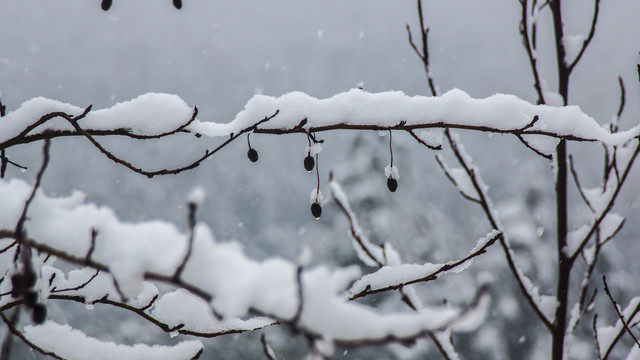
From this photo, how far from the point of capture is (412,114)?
1342 millimetres

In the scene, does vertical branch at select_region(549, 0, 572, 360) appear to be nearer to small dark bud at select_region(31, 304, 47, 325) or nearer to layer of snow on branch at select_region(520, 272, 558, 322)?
layer of snow on branch at select_region(520, 272, 558, 322)

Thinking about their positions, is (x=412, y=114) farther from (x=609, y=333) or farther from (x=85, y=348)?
(x=609, y=333)

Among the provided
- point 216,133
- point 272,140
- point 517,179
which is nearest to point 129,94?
point 272,140

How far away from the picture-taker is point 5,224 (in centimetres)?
90

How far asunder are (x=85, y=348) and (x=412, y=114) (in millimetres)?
1238

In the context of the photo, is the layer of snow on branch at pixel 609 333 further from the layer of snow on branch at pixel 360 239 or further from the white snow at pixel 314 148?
the white snow at pixel 314 148

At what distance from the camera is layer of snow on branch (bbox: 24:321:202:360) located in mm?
1483

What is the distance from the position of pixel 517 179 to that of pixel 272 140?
13376mm

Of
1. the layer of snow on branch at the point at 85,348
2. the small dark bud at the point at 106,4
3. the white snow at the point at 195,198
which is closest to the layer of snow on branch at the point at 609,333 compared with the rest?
the layer of snow on branch at the point at 85,348

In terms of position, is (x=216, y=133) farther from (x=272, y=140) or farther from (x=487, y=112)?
(x=272, y=140)

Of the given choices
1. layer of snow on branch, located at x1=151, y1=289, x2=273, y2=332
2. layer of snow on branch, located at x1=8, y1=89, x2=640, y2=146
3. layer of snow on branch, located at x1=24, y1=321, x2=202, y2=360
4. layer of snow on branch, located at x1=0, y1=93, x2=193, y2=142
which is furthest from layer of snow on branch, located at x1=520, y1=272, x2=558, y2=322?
layer of snow on branch, located at x1=0, y1=93, x2=193, y2=142

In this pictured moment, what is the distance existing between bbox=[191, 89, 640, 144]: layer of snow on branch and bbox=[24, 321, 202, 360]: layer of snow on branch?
0.70 m

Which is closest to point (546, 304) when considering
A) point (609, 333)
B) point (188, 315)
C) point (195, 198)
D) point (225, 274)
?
point (609, 333)

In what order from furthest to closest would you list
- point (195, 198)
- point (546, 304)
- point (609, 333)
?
point (609, 333) < point (546, 304) < point (195, 198)
